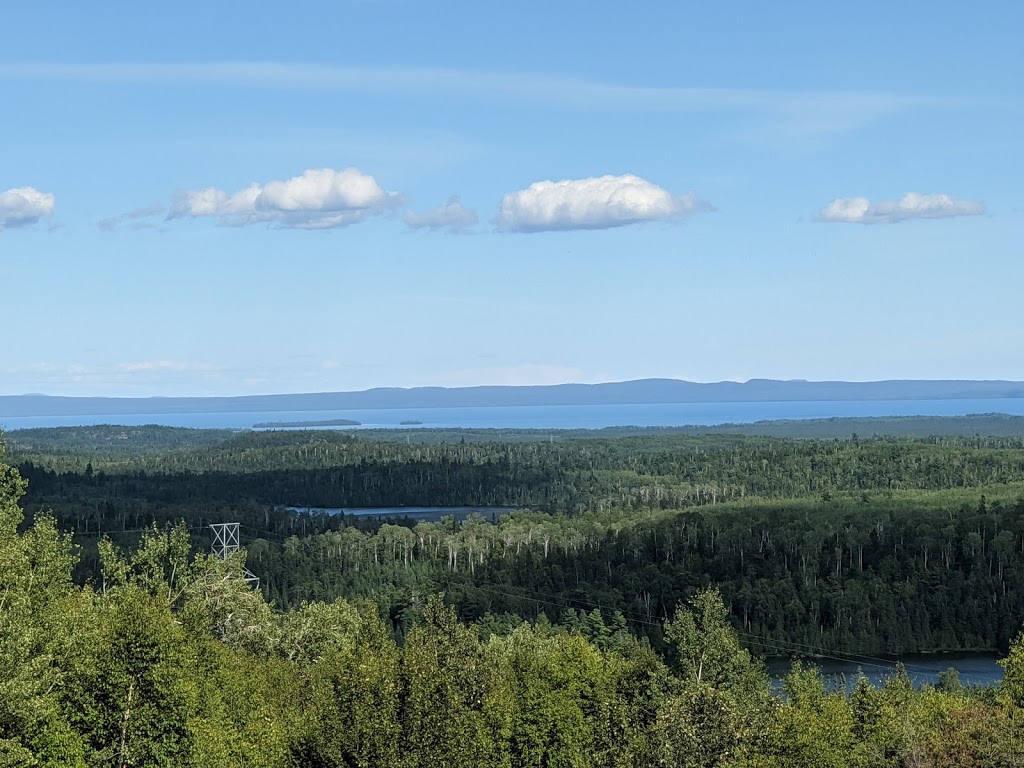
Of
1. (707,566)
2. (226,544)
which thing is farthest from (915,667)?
(226,544)

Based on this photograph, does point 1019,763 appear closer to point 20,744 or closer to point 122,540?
point 20,744

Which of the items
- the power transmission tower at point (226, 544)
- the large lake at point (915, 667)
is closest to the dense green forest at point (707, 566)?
the large lake at point (915, 667)

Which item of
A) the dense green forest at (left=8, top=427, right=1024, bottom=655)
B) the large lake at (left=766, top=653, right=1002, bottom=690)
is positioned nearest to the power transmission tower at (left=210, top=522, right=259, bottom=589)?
the dense green forest at (left=8, top=427, right=1024, bottom=655)

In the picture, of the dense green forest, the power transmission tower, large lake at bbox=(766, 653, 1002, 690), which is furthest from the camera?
the dense green forest

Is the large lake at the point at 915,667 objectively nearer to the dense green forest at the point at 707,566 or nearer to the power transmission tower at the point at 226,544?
the dense green forest at the point at 707,566

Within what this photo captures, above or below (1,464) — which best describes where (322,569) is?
below

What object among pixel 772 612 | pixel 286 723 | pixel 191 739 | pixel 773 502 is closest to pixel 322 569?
pixel 772 612

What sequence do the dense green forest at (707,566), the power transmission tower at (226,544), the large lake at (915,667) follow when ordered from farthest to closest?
1. the dense green forest at (707,566)
2. the large lake at (915,667)
3. the power transmission tower at (226,544)

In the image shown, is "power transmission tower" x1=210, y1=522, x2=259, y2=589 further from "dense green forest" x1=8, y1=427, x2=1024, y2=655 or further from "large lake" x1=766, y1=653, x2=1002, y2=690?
"large lake" x1=766, y1=653, x2=1002, y2=690

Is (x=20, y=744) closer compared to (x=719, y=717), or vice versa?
(x=20, y=744)

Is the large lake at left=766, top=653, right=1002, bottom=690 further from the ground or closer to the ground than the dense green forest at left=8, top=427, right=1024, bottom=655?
closer to the ground

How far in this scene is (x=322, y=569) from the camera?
Answer: 5792 inches

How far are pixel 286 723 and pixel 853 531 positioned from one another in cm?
11718

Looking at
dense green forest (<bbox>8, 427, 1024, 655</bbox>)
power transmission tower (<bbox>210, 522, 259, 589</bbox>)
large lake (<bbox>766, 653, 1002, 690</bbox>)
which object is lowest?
large lake (<bbox>766, 653, 1002, 690</bbox>)
